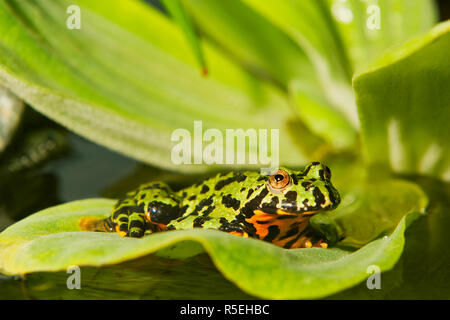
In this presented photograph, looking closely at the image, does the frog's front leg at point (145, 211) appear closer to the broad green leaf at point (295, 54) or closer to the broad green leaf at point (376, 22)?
the broad green leaf at point (295, 54)

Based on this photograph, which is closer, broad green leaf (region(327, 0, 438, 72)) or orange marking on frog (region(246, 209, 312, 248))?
orange marking on frog (region(246, 209, 312, 248))

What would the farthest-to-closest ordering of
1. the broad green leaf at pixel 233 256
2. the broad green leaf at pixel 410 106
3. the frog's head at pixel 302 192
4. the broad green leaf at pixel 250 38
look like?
the broad green leaf at pixel 250 38 < the frog's head at pixel 302 192 < the broad green leaf at pixel 410 106 < the broad green leaf at pixel 233 256

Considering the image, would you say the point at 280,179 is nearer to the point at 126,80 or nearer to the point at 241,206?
the point at 241,206

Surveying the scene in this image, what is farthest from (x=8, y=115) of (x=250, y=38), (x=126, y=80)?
(x=250, y=38)

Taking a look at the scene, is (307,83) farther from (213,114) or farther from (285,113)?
(213,114)

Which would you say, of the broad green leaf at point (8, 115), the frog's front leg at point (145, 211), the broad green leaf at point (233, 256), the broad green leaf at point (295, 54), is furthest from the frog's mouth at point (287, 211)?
the broad green leaf at point (8, 115)

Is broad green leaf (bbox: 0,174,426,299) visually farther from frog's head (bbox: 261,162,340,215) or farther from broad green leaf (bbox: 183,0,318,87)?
broad green leaf (bbox: 183,0,318,87)

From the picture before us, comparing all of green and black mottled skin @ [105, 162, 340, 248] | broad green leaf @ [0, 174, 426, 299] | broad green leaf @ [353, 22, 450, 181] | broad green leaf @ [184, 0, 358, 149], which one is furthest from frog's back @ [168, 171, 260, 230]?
broad green leaf @ [184, 0, 358, 149]
